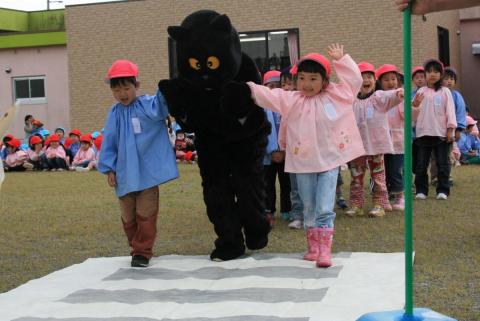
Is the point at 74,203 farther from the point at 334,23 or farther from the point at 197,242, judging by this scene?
the point at 334,23

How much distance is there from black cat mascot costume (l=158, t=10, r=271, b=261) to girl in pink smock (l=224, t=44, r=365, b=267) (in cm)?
25

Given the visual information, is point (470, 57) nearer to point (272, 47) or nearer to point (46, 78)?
point (272, 47)

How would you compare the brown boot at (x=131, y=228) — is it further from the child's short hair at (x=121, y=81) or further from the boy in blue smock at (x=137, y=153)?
the child's short hair at (x=121, y=81)

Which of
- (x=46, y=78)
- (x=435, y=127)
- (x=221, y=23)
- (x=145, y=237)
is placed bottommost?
(x=145, y=237)

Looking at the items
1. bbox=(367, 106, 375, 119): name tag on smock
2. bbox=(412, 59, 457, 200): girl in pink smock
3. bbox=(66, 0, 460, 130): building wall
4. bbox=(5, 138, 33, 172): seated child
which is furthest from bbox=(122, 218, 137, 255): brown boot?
bbox=(66, 0, 460, 130): building wall

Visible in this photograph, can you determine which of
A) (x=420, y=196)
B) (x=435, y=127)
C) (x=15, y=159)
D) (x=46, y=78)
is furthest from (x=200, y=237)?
(x=46, y=78)

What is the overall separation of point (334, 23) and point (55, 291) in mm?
15718

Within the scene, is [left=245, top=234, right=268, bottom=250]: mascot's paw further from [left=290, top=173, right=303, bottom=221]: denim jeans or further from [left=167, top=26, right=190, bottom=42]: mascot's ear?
[left=167, top=26, right=190, bottom=42]: mascot's ear

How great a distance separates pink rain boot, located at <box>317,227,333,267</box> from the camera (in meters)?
5.20

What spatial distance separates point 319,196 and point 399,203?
10.1ft

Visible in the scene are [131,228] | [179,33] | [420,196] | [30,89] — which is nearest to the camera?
[179,33]

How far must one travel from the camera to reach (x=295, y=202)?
289 inches

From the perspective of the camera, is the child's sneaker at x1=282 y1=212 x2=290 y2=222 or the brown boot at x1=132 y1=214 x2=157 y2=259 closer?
the brown boot at x1=132 y1=214 x2=157 y2=259

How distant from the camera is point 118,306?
14.5 feet
